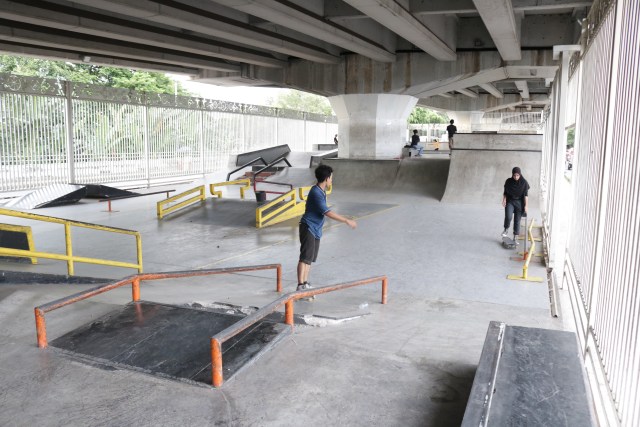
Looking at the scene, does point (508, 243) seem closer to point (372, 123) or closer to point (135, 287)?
point (135, 287)

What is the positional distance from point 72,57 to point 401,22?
1461 cm

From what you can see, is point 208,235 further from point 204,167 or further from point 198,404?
point 204,167

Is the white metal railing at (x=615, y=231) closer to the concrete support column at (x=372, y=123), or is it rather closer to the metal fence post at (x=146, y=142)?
the concrete support column at (x=372, y=123)

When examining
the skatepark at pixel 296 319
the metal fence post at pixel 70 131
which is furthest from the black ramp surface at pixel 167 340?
the metal fence post at pixel 70 131

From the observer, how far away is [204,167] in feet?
91.9

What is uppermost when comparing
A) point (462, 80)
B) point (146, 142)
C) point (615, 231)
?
point (462, 80)

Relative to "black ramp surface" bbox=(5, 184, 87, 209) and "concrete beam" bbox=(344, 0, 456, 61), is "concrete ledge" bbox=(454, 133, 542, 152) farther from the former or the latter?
"black ramp surface" bbox=(5, 184, 87, 209)

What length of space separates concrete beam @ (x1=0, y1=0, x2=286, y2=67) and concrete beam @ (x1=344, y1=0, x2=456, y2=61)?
726 centimetres

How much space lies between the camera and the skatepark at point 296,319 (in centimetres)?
352

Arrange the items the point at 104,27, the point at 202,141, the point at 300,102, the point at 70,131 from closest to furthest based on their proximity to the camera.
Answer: the point at 104,27 → the point at 70,131 → the point at 202,141 → the point at 300,102

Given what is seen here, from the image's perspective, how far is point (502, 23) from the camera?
528 inches

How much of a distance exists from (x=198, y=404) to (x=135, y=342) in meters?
1.28

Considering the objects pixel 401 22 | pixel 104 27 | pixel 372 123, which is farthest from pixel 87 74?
pixel 401 22

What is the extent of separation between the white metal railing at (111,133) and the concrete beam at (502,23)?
15.5 metres
